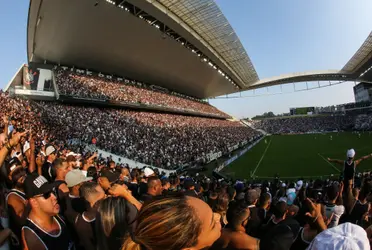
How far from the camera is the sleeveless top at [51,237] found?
2.61 m

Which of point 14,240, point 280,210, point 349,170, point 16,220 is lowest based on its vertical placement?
point 349,170

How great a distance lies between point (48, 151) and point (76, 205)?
4.78m

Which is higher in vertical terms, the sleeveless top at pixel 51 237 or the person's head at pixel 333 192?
the sleeveless top at pixel 51 237

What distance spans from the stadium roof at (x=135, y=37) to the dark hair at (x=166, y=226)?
28964 millimetres

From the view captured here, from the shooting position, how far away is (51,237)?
2.68 metres

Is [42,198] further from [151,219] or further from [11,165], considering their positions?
[11,165]

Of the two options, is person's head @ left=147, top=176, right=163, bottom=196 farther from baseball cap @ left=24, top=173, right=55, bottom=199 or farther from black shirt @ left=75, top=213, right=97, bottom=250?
baseball cap @ left=24, top=173, right=55, bottom=199

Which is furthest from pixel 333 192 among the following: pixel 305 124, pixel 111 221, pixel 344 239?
pixel 305 124

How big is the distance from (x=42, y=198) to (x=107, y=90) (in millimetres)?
33998

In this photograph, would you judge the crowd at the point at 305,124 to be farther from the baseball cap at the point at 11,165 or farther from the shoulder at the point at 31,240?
the shoulder at the point at 31,240

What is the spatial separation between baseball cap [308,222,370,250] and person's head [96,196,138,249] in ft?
5.01

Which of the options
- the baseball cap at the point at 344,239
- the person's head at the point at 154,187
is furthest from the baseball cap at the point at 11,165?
the baseball cap at the point at 344,239

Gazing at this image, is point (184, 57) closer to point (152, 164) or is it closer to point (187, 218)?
point (152, 164)

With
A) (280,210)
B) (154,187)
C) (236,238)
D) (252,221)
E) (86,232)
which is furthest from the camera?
(154,187)
